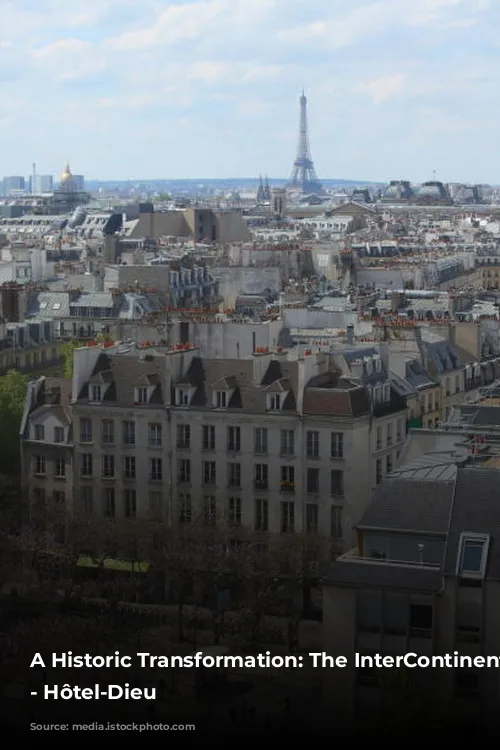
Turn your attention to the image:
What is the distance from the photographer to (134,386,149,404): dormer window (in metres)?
45.5

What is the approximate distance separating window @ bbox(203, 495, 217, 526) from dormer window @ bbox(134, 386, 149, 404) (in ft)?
9.38

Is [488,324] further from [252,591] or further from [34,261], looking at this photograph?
[34,261]

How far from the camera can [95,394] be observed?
46.1 m

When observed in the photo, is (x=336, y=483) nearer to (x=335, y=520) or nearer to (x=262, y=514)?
(x=335, y=520)

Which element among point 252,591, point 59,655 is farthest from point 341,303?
point 59,655

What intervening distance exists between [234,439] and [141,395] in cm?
266

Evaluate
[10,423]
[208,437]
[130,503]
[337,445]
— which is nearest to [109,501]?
[130,503]

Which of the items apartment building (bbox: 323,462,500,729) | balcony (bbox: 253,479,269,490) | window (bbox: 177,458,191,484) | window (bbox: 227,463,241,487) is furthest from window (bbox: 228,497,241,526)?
apartment building (bbox: 323,462,500,729)

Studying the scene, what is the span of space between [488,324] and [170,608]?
80.1 feet

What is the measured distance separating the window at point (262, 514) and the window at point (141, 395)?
12.6ft

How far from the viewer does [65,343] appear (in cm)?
6831

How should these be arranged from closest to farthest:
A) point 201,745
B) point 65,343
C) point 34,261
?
point 201,745, point 65,343, point 34,261

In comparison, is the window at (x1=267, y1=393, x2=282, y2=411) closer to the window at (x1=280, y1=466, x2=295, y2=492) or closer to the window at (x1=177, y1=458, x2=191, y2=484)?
the window at (x1=280, y1=466, x2=295, y2=492)

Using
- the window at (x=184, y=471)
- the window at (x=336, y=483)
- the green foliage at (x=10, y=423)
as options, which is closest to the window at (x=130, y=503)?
the window at (x=184, y=471)
